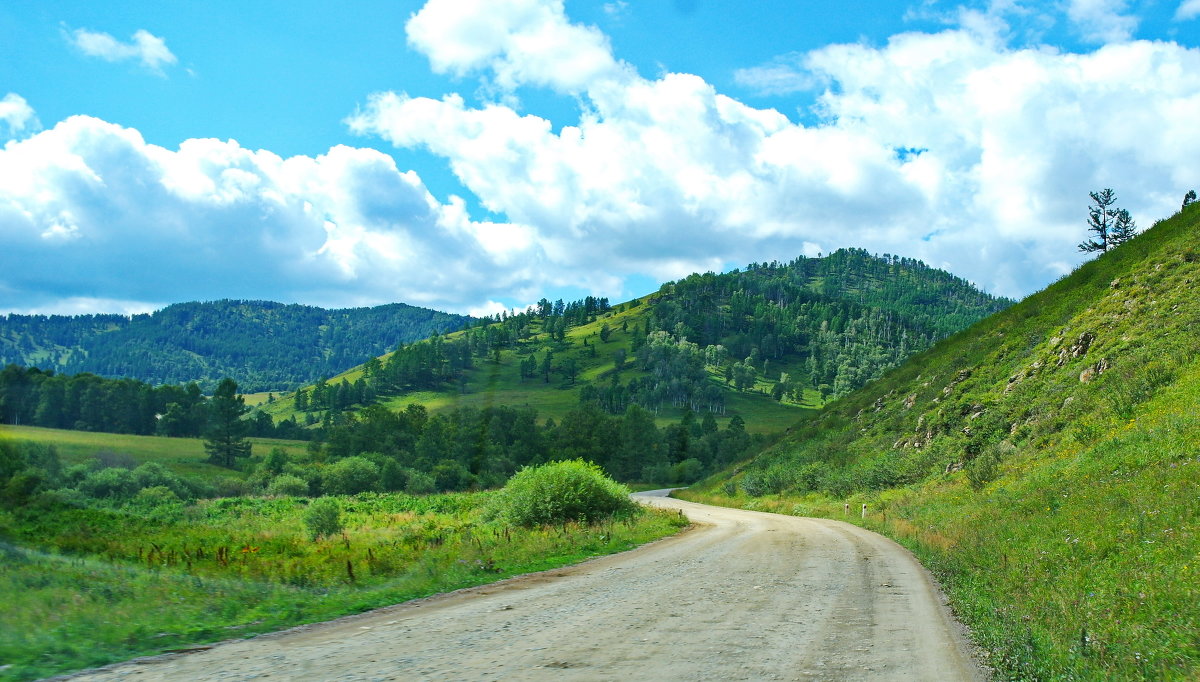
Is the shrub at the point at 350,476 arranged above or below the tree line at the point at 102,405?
below

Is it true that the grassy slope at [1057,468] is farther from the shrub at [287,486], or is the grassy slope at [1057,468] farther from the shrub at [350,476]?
the shrub at [287,486]

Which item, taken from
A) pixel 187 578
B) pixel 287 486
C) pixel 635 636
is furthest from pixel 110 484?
pixel 635 636

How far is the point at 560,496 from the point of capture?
26953 mm

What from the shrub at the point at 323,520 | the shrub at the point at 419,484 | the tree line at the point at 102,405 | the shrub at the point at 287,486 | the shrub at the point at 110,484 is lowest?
the shrub at the point at 419,484

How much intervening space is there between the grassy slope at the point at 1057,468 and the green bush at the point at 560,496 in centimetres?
1169

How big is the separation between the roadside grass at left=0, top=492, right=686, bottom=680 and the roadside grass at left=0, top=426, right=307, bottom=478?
475 inches

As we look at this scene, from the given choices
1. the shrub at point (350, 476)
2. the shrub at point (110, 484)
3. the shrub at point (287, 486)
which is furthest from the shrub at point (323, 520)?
the shrub at point (350, 476)

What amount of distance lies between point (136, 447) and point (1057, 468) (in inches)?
2872

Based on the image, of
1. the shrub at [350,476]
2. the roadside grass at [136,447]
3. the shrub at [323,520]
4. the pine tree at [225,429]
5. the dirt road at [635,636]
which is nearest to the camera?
the dirt road at [635,636]

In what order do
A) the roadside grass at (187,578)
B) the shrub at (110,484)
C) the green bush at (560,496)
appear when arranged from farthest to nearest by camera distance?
the shrub at (110,484) < the green bush at (560,496) < the roadside grass at (187,578)

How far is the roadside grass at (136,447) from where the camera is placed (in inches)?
1474

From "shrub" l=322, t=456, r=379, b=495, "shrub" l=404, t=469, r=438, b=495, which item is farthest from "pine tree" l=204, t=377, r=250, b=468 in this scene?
"shrub" l=404, t=469, r=438, b=495

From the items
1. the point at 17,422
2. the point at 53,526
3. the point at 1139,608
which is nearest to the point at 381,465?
the point at 17,422

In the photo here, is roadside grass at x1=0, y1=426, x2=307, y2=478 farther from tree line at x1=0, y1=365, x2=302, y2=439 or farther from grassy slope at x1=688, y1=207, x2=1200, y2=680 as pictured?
grassy slope at x1=688, y1=207, x2=1200, y2=680
